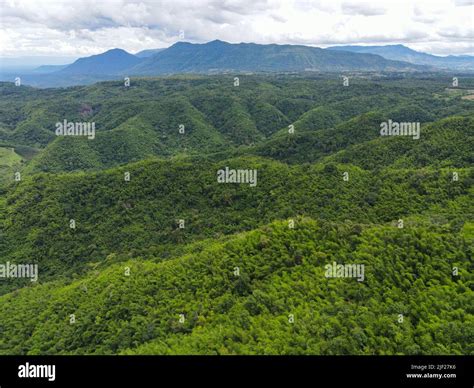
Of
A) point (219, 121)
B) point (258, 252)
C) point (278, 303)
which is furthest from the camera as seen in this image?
point (219, 121)

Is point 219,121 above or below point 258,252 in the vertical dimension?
above

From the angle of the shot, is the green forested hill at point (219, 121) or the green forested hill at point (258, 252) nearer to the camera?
the green forested hill at point (258, 252)

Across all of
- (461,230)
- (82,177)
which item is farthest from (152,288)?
(82,177)

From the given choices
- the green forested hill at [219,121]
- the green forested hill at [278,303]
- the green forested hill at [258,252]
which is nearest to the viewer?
the green forested hill at [278,303]

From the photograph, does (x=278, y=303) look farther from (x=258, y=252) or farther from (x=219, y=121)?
(x=219, y=121)

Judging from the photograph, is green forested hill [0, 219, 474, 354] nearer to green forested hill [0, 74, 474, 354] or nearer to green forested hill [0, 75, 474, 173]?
green forested hill [0, 74, 474, 354]

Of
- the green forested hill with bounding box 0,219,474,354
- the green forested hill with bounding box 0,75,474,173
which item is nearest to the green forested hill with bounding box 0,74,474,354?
the green forested hill with bounding box 0,219,474,354

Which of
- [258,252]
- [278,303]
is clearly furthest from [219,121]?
[278,303]

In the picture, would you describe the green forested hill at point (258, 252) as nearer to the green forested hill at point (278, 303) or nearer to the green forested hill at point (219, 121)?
the green forested hill at point (278, 303)

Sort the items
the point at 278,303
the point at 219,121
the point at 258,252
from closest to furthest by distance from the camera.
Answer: the point at 278,303, the point at 258,252, the point at 219,121

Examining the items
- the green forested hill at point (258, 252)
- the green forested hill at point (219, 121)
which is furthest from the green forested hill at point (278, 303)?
the green forested hill at point (219, 121)
